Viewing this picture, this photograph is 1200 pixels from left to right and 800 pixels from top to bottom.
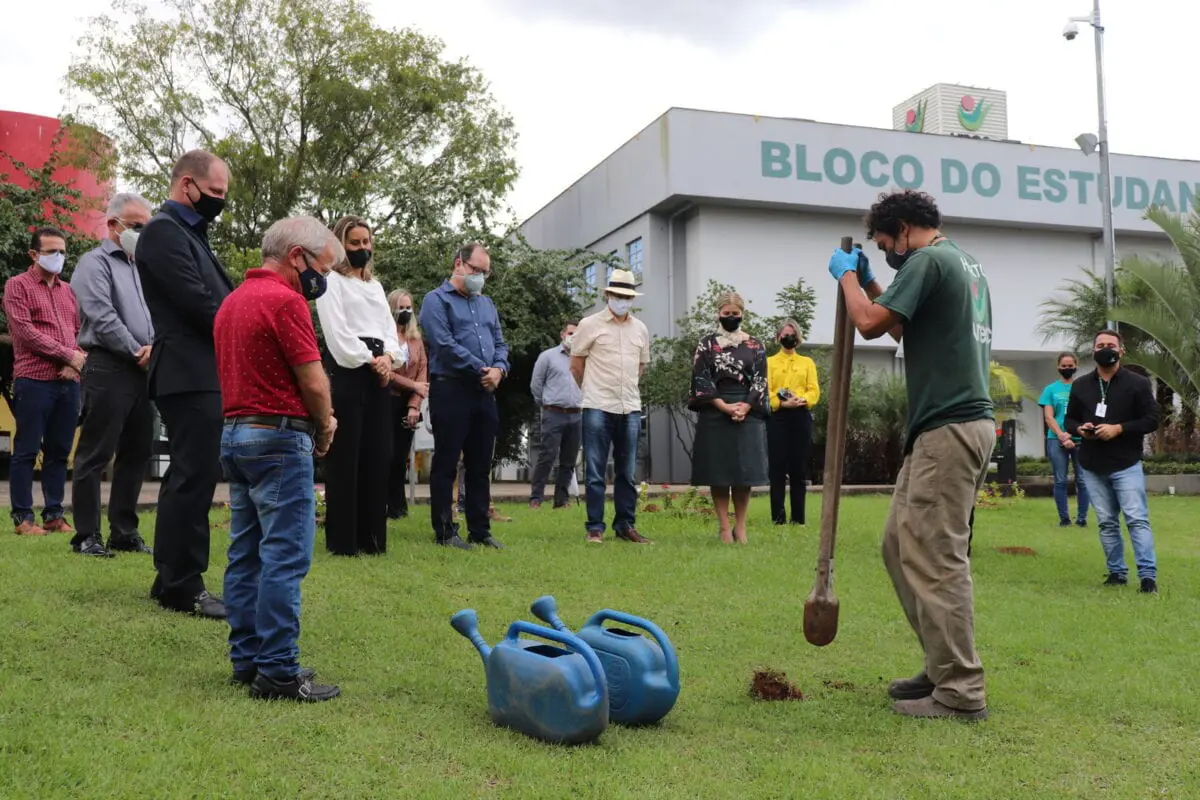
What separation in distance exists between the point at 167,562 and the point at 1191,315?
18.9 m

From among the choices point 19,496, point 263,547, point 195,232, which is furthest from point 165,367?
point 19,496

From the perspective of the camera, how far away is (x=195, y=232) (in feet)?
18.6

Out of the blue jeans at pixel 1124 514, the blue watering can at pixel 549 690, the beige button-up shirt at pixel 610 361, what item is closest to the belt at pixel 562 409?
the beige button-up shirt at pixel 610 361

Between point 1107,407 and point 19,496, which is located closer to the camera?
point 19,496

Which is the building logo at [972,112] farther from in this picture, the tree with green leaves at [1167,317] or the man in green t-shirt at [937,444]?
the man in green t-shirt at [937,444]

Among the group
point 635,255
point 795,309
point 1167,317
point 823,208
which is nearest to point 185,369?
point 1167,317

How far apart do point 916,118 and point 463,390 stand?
2853 centimetres

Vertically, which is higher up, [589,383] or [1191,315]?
[1191,315]

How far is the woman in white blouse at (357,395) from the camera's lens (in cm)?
736

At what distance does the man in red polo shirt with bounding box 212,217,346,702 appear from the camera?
4230 millimetres

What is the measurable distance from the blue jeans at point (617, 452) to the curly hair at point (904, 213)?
4.50 meters

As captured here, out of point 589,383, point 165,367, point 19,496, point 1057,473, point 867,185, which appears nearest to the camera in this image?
point 165,367

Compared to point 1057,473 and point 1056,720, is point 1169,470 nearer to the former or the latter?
point 1057,473

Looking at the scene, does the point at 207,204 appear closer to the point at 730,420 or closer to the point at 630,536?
the point at 630,536
